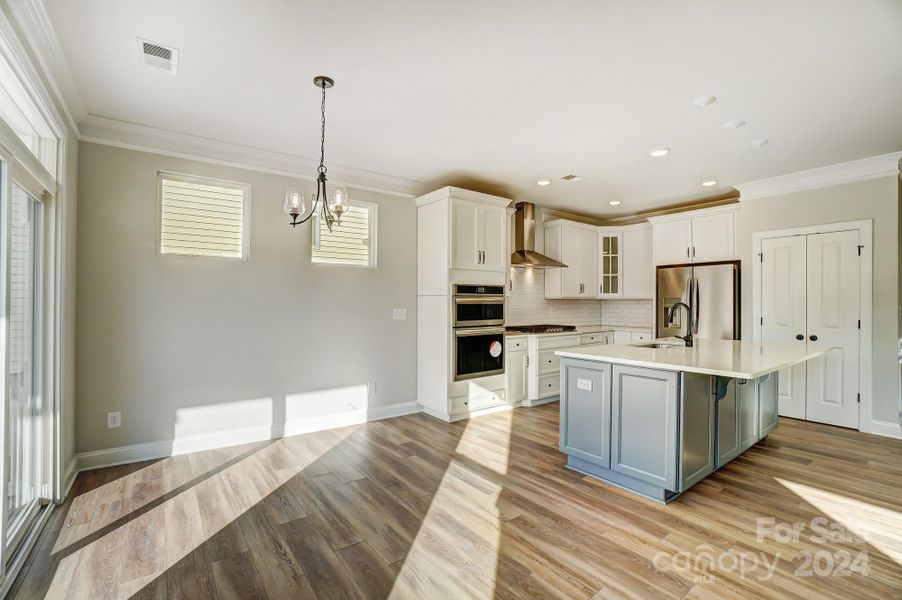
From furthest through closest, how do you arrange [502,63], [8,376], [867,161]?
[867,161] < [502,63] < [8,376]

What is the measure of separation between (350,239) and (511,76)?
8.03ft

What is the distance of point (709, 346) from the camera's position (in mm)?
3521

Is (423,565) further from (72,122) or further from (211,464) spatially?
(72,122)

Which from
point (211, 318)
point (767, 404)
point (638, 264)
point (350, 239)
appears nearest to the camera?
point (211, 318)

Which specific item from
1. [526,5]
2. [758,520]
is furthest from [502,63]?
[758,520]

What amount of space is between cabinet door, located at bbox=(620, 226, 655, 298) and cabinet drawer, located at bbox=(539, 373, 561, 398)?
1.92 m

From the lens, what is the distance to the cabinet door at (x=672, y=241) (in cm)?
548

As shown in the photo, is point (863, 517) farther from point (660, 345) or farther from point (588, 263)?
point (588, 263)

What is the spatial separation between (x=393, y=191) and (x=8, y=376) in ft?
11.4

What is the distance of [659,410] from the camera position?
271 centimetres

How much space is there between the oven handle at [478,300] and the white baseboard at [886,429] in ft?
12.4

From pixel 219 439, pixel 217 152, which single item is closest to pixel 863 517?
pixel 219 439

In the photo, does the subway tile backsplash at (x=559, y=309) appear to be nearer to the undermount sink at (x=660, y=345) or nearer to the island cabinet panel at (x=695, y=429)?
the undermount sink at (x=660, y=345)

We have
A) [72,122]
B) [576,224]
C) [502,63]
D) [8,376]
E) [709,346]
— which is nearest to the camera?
[8,376]
